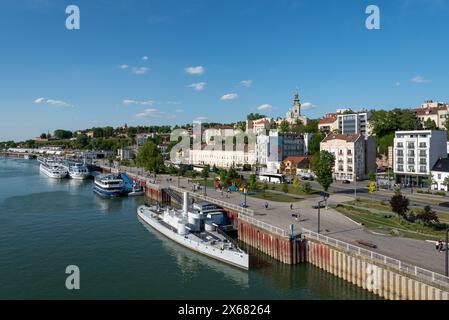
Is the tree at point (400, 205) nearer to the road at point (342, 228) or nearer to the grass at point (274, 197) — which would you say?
the road at point (342, 228)

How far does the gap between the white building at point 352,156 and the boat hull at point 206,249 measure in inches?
2202

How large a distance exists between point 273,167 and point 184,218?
68.5 m

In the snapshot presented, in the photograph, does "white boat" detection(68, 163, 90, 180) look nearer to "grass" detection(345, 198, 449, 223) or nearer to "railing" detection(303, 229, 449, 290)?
"grass" detection(345, 198, 449, 223)

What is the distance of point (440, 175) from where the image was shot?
7562 centimetres

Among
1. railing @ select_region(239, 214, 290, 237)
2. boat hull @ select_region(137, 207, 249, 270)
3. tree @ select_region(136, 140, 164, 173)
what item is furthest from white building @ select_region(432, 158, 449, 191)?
tree @ select_region(136, 140, 164, 173)

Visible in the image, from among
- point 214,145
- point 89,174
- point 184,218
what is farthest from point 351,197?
point 89,174

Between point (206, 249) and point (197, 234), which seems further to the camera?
point (197, 234)

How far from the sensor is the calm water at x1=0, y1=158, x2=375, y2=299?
34906 mm

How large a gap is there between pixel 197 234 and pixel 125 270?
41.3 feet

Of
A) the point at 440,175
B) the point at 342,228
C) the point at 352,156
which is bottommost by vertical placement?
the point at 342,228

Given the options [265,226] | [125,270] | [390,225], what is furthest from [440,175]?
[125,270]

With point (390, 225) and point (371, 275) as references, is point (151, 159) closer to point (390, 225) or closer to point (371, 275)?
point (390, 225)

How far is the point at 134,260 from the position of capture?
144 feet

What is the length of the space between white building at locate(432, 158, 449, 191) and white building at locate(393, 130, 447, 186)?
6.36ft
